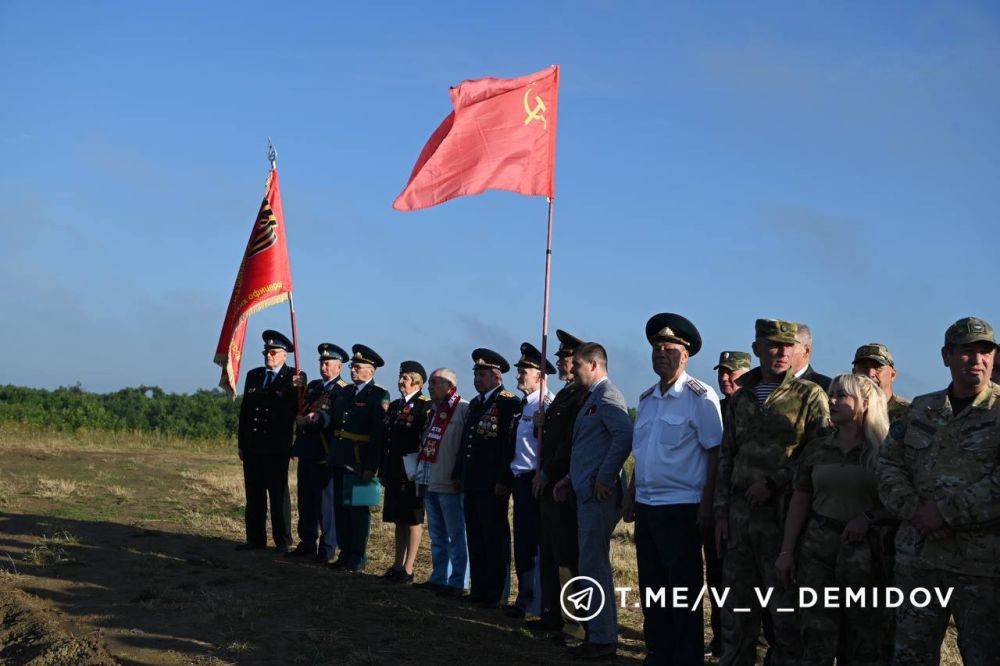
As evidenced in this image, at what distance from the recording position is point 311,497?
11.6 metres

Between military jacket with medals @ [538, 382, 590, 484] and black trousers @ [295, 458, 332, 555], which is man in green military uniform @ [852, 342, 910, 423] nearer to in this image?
military jacket with medals @ [538, 382, 590, 484]

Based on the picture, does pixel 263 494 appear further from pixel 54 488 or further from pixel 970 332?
pixel 970 332

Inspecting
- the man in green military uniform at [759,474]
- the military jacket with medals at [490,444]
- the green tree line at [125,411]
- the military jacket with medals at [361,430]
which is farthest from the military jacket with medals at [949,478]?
the green tree line at [125,411]

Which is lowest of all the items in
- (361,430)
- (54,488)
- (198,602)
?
(198,602)

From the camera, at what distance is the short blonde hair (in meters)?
5.88

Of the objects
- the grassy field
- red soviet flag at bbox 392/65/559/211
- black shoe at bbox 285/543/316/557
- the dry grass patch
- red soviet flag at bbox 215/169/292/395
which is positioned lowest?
the grassy field

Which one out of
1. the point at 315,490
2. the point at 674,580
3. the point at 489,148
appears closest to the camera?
the point at 674,580

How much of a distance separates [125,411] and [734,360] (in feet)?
94.6

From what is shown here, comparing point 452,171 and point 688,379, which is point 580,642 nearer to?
point 688,379

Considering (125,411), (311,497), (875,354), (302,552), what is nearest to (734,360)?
(875,354)

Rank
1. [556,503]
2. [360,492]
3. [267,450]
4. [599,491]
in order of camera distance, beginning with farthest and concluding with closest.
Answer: [267,450], [360,492], [556,503], [599,491]

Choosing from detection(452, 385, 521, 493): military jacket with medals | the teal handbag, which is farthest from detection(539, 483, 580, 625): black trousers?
the teal handbag

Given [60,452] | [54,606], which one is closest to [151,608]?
[54,606]

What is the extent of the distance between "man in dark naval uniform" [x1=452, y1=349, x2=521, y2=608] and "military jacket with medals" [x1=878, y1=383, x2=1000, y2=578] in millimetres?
4364
